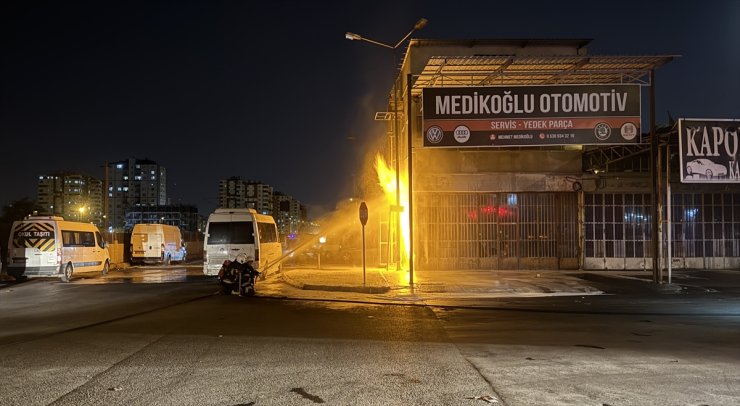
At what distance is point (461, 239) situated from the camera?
26156 millimetres

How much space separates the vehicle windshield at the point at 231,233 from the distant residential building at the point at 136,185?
129727 mm

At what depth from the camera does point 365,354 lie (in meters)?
8.95

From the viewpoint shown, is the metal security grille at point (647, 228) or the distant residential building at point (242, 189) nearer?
the metal security grille at point (647, 228)

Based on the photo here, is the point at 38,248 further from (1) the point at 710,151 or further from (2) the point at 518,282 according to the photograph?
(1) the point at 710,151

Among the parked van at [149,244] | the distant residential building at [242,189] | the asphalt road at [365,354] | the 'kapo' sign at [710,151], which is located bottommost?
the asphalt road at [365,354]

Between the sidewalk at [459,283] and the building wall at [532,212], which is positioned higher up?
the building wall at [532,212]

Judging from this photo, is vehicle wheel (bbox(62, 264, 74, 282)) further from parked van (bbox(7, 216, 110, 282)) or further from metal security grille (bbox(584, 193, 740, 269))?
metal security grille (bbox(584, 193, 740, 269))

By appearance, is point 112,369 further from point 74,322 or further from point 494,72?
point 494,72

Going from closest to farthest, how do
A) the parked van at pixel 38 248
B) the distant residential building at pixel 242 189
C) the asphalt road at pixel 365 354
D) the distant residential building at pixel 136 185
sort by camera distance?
the asphalt road at pixel 365 354 < the parked van at pixel 38 248 < the distant residential building at pixel 136 185 < the distant residential building at pixel 242 189

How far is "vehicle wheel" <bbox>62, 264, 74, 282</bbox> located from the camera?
930 inches

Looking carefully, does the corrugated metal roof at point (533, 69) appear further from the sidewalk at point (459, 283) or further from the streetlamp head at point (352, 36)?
the sidewalk at point (459, 283)

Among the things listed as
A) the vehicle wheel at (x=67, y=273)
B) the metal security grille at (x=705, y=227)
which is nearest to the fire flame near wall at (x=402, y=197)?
the metal security grille at (x=705, y=227)

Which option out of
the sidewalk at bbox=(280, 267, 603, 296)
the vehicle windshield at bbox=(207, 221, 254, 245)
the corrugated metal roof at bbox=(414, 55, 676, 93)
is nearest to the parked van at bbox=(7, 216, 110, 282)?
the vehicle windshield at bbox=(207, 221, 254, 245)

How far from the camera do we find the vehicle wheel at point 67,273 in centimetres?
2363
